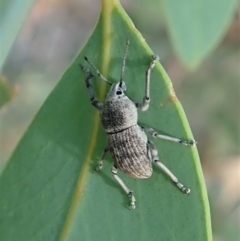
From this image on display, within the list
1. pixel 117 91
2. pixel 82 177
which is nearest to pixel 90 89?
pixel 117 91

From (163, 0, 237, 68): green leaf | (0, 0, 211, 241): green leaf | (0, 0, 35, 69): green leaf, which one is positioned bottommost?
(0, 0, 211, 241): green leaf

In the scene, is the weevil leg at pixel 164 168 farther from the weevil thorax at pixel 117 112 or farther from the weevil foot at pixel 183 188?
the weevil thorax at pixel 117 112

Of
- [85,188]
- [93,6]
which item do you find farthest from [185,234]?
[93,6]

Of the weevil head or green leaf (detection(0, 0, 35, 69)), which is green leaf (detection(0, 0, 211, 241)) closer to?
the weevil head

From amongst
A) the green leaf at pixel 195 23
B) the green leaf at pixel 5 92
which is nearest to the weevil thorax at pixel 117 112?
the green leaf at pixel 195 23

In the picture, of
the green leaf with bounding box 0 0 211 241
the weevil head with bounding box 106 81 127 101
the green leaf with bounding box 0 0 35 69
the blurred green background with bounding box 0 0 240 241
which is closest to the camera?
the green leaf with bounding box 0 0 35 69

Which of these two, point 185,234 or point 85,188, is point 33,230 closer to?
point 85,188

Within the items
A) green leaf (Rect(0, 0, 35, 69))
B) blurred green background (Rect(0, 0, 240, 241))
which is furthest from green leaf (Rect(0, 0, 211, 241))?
blurred green background (Rect(0, 0, 240, 241))

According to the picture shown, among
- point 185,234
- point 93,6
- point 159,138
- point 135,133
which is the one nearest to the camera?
point 185,234
